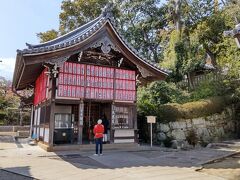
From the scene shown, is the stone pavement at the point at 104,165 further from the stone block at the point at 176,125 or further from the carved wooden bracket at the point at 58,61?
the carved wooden bracket at the point at 58,61

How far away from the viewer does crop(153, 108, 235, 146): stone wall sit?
1780 centimetres

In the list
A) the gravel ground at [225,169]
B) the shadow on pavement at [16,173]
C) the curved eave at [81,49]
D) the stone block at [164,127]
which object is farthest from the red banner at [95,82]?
the gravel ground at [225,169]

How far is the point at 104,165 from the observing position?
10.6m

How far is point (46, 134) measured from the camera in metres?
15.2

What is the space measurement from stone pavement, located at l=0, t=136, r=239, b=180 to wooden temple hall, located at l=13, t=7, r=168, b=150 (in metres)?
2.12

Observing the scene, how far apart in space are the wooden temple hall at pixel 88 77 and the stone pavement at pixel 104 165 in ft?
6.96

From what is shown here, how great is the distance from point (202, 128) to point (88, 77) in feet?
28.9

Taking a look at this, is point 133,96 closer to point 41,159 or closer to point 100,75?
point 100,75

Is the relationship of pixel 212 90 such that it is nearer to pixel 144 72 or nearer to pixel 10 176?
pixel 144 72

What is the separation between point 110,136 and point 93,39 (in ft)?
18.3

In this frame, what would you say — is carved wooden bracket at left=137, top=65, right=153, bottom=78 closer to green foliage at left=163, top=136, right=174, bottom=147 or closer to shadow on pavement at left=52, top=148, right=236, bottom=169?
green foliage at left=163, top=136, right=174, bottom=147

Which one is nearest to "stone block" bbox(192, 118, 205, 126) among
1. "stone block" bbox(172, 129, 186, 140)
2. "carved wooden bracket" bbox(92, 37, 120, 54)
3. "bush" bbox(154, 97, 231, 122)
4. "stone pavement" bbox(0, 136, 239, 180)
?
"bush" bbox(154, 97, 231, 122)

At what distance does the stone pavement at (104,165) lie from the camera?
349 inches

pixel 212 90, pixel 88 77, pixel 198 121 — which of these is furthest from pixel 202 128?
pixel 88 77
